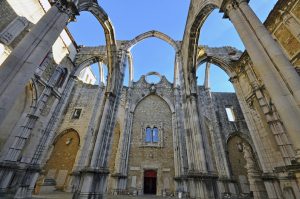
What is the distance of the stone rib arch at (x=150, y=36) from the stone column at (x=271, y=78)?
699 centimetres

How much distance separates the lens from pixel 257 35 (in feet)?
11.6

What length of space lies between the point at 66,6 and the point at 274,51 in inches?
215

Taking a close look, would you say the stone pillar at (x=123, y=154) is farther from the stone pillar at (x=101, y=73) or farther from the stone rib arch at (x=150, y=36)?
the stone rib arch at (x=150, y=36)

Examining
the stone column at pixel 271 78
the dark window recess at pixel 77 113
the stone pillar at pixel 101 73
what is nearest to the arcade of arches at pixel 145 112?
the stone column at pixel 271 78

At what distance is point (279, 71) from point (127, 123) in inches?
502

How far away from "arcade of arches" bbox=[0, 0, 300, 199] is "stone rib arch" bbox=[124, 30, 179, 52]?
80 mm

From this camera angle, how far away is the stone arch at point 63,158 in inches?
505

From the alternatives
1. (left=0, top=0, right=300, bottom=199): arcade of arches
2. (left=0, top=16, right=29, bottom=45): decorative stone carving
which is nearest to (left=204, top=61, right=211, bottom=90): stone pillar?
(left=0, top=0, right=300, bottom=199): arcade of arches

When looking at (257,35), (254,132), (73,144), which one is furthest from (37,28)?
(73,144)

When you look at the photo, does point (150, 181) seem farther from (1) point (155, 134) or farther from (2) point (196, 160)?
(2) point (196, 160)

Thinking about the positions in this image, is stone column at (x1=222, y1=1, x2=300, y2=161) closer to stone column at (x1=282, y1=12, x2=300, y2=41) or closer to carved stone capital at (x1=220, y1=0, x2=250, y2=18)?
carved stone capital at (x1=220, y1=0, x2=250, y2=18)

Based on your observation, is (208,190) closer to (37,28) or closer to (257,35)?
(257,35)

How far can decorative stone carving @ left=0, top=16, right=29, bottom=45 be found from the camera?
21.7 ft

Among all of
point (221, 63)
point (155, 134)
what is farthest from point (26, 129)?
point (221, 63)
